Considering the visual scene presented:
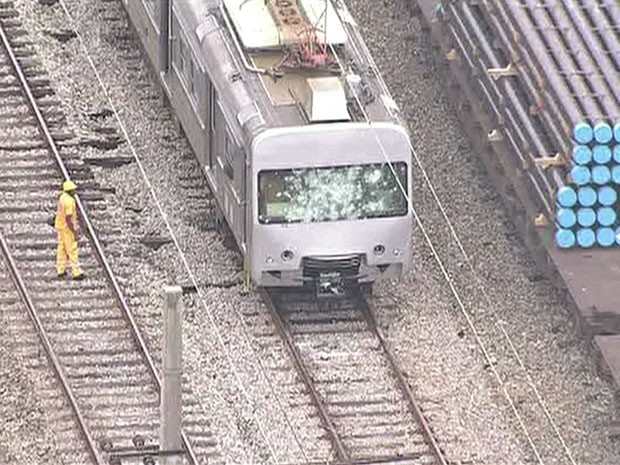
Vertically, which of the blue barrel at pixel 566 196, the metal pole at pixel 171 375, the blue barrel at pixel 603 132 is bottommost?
the metal pole at pixel 171 375

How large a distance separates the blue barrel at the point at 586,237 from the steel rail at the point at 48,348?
6.68 metres

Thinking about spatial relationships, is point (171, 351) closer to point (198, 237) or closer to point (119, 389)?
point (119, 389)

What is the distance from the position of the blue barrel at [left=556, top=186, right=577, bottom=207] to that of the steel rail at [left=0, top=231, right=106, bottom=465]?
21.2 ft

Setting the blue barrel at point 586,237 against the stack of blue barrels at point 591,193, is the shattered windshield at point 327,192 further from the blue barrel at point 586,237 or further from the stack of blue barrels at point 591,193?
the blue barrel at point 586,237

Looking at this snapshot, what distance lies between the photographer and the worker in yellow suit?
35.4m

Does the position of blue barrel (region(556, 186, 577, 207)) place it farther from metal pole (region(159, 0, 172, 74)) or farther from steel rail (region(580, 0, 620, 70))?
metal pole (region(159, 0, 172, 74))

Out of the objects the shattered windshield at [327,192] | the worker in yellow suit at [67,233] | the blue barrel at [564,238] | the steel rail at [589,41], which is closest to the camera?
the shattered windshield at [327,192]

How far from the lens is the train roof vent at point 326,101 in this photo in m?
34.4

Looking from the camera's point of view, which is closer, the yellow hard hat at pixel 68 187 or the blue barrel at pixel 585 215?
the yellow hard hat at pixel 68 187

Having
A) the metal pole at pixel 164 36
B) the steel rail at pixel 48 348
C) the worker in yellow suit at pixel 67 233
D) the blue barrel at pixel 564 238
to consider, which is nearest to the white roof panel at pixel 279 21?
the metal pole at pixel 164 36

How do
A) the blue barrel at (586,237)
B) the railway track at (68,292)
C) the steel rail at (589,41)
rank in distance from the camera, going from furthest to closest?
the steel rail at (589,41) < the blue barrel at (586,237) < the railway track at (68,292)

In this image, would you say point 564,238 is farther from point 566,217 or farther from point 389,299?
point 389,299

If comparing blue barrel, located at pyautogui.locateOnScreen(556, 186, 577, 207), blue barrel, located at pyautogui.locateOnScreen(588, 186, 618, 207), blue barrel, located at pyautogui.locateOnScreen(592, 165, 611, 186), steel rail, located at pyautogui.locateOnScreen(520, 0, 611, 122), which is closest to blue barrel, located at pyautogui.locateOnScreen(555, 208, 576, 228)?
blue barrel, located at pyautogui.locateOnScreen(556, 186, 577, 207)

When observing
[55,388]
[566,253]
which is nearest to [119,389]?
[55,388]
